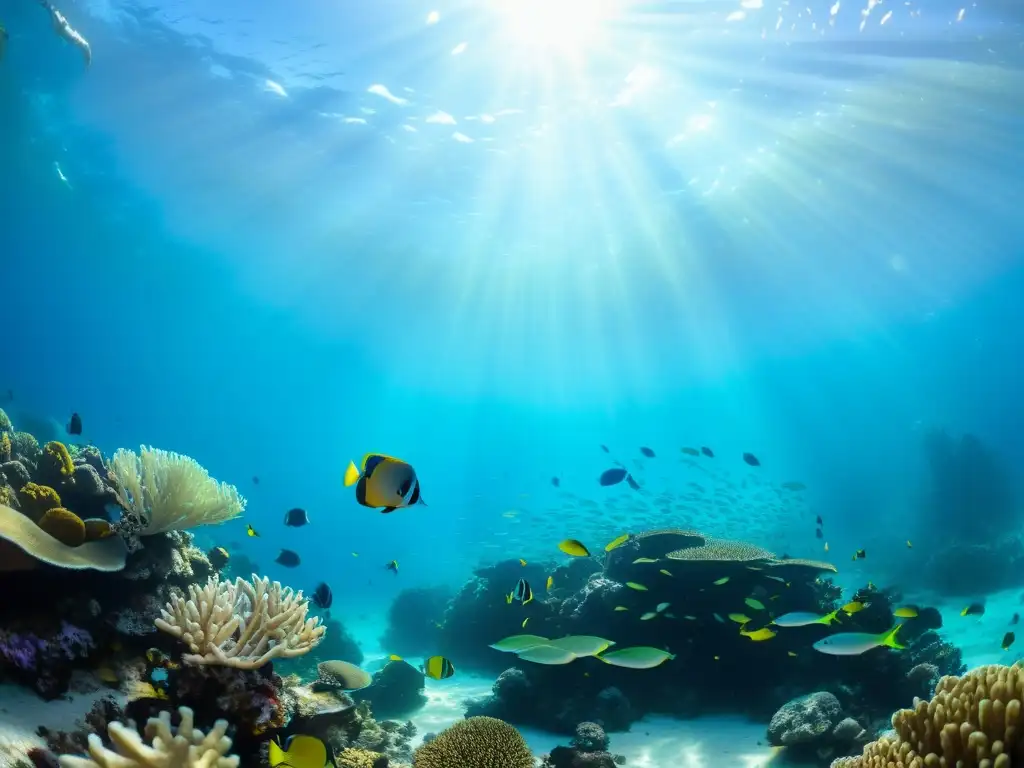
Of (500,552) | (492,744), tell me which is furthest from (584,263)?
(492,744)

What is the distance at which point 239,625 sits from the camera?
447cm

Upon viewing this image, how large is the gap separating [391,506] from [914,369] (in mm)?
76565

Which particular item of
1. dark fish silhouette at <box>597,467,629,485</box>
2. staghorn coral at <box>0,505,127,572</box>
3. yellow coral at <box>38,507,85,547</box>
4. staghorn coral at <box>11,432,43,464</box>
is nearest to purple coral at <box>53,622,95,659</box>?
staghorn coral at <box>0,505,127,572</box>

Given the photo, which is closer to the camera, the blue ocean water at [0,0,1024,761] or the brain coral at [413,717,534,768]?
the brain coral at [413,717,534,768]

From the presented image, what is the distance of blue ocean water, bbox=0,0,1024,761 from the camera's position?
755 inches

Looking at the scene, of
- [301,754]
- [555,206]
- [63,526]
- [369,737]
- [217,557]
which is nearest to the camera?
[301,754]

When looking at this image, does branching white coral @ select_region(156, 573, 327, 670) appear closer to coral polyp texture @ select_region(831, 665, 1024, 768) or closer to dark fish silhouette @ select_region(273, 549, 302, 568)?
coral polyp texture @ select_region(831, 665, 1024, 768)

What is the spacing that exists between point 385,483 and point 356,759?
4503 mm

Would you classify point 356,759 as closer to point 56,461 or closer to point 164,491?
point 164,491

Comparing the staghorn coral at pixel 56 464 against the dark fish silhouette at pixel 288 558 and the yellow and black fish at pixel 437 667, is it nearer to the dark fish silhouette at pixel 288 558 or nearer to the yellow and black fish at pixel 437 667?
the yellow and black fish at pixel 437 667

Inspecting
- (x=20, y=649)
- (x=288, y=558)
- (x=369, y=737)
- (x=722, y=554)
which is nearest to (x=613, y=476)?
(x=722, y=554)

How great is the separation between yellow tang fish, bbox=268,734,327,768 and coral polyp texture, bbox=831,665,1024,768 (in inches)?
127

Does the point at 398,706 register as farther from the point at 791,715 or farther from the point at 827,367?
the point at 827,367

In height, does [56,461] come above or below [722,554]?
below
